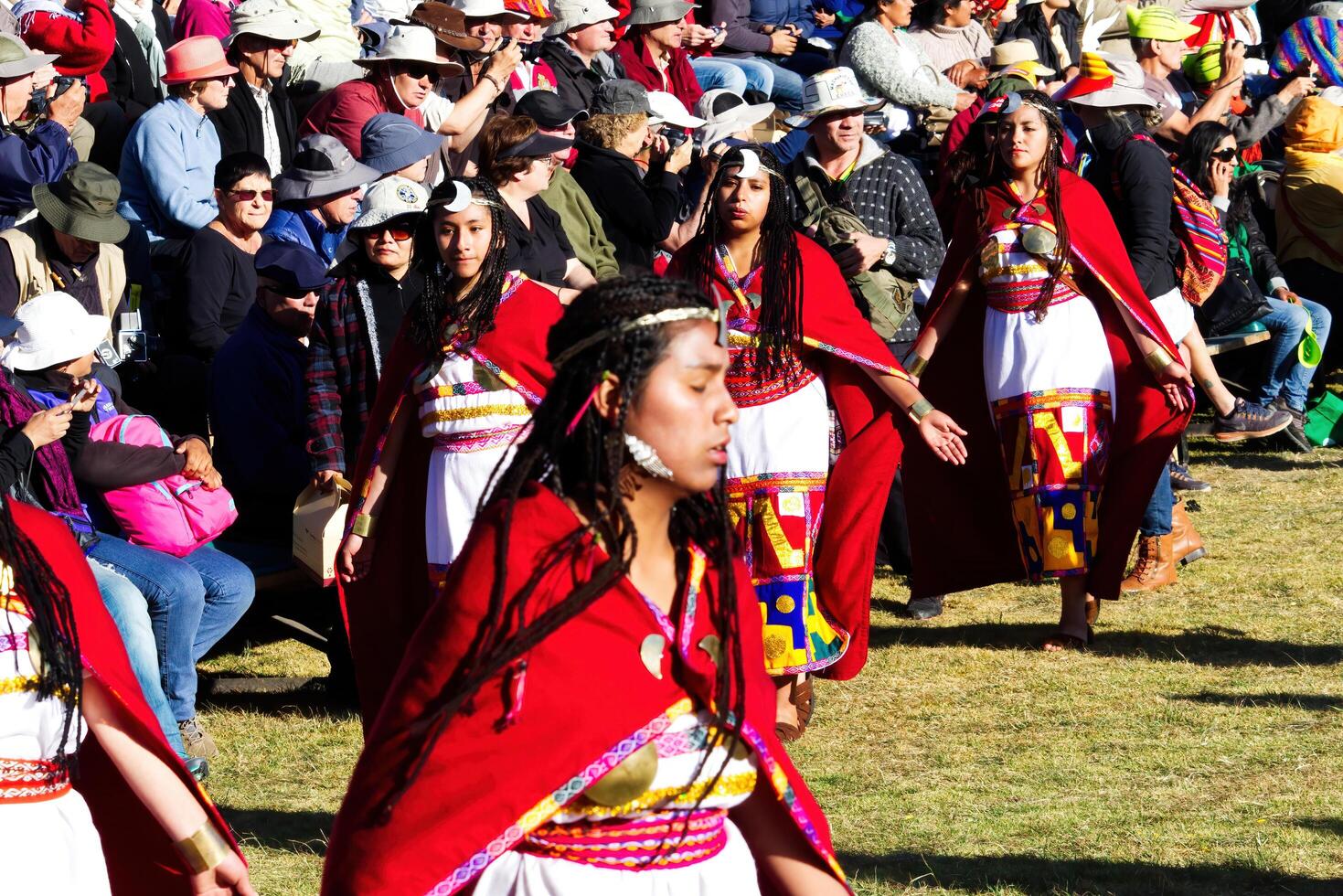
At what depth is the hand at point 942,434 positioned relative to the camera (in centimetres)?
657

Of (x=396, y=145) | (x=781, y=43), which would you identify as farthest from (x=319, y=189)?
(x=781, y=43)

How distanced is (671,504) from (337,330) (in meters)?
4.03

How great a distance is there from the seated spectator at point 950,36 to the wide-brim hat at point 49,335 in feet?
25.3

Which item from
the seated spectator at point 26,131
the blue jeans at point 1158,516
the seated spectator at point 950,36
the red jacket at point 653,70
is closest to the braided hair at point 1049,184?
the blue jeans at point 1158,516

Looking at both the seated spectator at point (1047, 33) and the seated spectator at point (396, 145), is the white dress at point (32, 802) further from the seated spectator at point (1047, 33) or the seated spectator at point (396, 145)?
the seated spectator at point (1047, 33)

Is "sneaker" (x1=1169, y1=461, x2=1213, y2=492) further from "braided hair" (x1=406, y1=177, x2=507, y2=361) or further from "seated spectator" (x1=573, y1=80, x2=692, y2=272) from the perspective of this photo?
"braided hair" (x1=406, y1=177, x2=507, y2=361)

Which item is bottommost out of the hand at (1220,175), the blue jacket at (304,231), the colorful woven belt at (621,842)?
the colorful woven belt at (621,842)

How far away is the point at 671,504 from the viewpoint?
317 centimetres

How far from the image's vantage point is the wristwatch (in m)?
8.16

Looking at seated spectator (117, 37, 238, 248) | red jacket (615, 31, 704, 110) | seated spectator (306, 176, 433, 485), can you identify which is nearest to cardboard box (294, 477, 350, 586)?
seated spectator (306, 176, 433, 485)

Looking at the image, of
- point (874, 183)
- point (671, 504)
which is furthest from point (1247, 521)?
point (671, 504)

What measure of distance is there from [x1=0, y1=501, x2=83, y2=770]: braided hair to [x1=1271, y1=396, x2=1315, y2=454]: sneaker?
982 cm

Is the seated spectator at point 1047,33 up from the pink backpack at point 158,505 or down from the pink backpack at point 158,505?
up

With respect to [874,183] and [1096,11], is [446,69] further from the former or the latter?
[1096,11]
